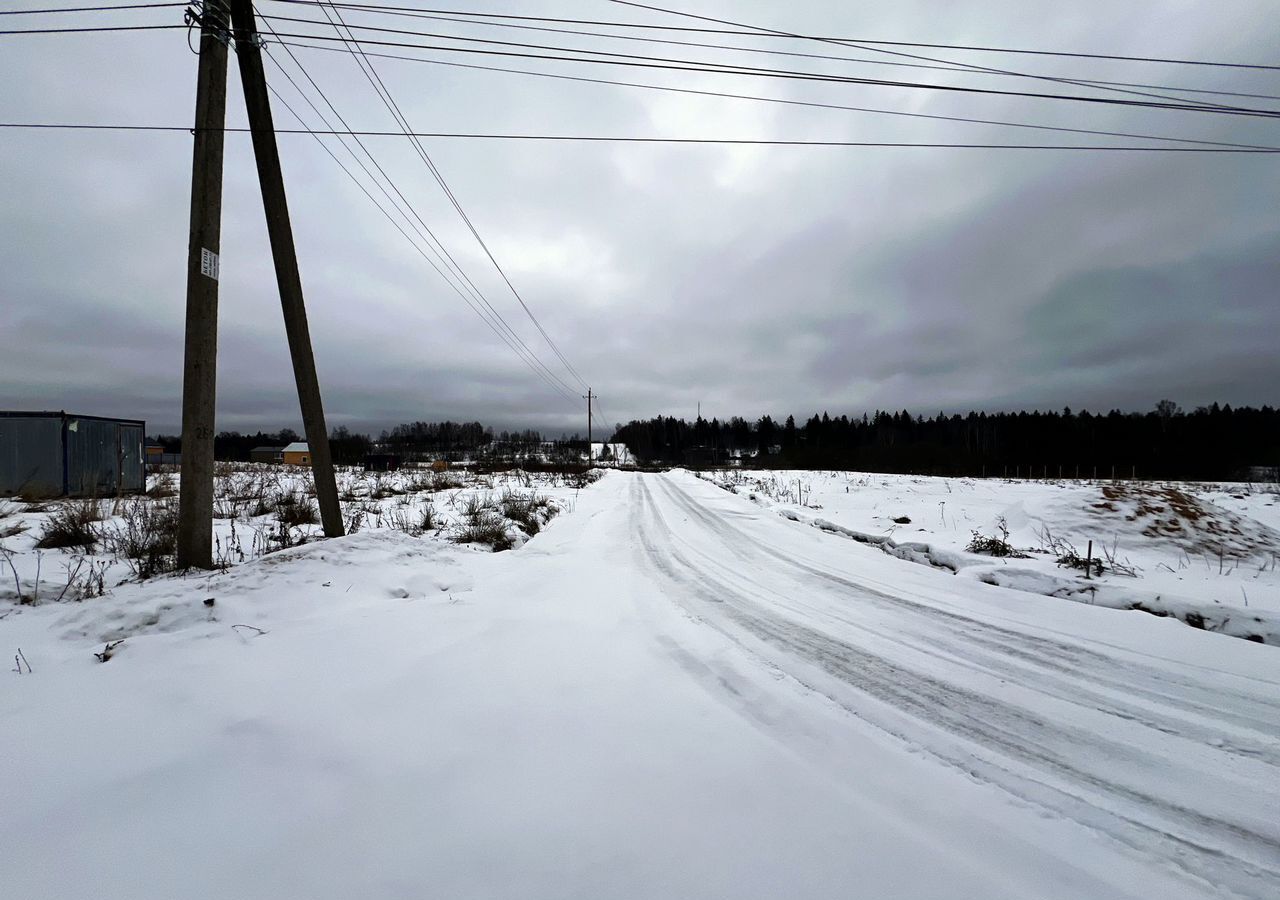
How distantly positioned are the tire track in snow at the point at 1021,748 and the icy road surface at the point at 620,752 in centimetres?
2

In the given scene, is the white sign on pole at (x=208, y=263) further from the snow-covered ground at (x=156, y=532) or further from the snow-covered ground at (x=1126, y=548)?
the snow-covered ground at (x=1126, y=548)

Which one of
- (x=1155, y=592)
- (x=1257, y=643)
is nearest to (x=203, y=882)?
(x=1257, y=643)

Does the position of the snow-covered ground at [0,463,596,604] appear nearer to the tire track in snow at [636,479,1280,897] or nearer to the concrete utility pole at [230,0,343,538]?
the concrete utility pole at [230,0,343,538]

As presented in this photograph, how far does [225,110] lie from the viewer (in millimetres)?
5387

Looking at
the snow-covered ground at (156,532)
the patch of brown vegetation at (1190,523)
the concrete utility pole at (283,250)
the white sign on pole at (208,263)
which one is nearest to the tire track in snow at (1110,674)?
the patch of brown vegetation at (1190,523)

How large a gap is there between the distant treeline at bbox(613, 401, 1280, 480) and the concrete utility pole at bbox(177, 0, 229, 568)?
5394cm

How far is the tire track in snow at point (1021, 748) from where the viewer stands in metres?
1.91

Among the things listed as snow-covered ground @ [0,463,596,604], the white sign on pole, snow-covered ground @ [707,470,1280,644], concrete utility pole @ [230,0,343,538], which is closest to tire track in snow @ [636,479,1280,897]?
snow-covered ground @ [707,470,1280,644]

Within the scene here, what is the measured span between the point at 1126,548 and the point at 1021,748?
312 inches

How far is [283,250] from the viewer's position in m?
6.27

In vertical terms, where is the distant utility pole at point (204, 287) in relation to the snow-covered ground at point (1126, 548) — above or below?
above

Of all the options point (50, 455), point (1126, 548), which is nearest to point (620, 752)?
point (1126, 548)

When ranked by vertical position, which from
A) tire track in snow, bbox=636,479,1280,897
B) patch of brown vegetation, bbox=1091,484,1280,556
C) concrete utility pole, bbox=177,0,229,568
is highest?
concrete utility pole, bbox=177,0,229,568

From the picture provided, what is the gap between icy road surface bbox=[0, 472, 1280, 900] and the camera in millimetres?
1749
